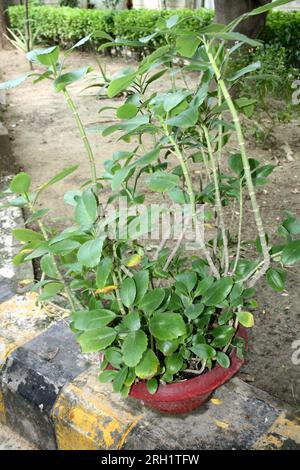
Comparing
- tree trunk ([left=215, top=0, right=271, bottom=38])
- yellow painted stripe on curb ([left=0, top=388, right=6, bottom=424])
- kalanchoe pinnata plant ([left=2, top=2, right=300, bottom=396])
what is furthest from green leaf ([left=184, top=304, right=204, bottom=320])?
tree trunk ([left=215, top=0, right=271, bottom=38])

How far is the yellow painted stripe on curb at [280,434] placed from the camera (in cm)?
118

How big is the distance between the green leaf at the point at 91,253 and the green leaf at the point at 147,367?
10.6 inches

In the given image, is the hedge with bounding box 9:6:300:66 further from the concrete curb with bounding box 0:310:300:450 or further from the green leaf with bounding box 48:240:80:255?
the green leaf with bounding box 48:240:80:255

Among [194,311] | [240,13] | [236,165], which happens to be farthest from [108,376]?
[240,13]

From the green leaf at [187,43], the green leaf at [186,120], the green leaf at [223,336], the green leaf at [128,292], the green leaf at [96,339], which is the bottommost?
the green leaf at [223,336]

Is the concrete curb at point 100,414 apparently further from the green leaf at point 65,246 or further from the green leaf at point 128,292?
the green leaf at point 65,246

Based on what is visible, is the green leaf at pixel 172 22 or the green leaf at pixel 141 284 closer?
the green leaf at pixel 172 22

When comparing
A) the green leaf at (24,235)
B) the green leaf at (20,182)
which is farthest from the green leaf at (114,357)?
the green leaf at (20,182)

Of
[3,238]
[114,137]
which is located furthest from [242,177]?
[114,137]

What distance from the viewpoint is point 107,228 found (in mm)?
1213

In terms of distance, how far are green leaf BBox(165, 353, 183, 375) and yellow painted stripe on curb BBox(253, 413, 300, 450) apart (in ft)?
0.84

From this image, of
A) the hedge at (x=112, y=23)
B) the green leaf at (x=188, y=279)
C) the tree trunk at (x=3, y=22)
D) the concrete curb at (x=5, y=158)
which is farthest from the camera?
the tree trunk at (x=3, y=22)

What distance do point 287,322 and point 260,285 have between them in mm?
282
